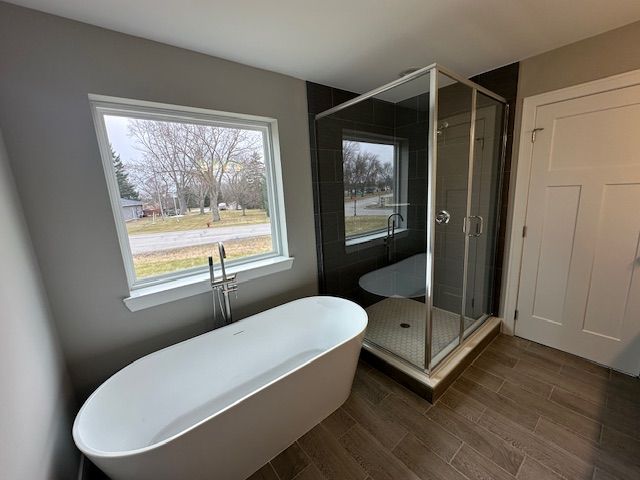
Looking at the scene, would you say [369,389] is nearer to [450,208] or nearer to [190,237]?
[450,208]

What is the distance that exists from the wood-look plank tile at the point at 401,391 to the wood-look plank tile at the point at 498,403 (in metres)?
0.31

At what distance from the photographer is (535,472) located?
127cm

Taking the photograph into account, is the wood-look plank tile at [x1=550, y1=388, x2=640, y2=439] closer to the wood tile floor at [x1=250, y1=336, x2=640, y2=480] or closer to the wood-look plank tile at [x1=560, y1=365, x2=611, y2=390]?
the wood tile floor at [x1=250, y1=336, x2=640, y2=480]

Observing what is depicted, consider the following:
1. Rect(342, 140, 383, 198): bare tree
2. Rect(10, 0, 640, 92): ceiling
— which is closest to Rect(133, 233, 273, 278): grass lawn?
Rect(342, 140, 383, 198): bare tree

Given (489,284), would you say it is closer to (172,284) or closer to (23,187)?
(172,284)

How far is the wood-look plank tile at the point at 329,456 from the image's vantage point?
4.31ft

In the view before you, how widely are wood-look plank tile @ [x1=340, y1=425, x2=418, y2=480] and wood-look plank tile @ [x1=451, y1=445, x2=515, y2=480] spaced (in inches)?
10.3

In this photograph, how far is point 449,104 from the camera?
191 cm

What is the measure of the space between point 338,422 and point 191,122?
2.24m

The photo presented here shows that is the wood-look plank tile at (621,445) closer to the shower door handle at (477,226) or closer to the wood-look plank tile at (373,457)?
the wood-look plank tile at (373,457)

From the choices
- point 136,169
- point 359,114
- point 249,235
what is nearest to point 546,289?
point 359,114

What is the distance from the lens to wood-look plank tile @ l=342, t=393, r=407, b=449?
149 centimetres

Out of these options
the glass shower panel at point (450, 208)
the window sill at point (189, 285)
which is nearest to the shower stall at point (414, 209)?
the glass shower panel at point (450, 208)

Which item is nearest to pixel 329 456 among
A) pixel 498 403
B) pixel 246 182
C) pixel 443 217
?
pixel 498 403
